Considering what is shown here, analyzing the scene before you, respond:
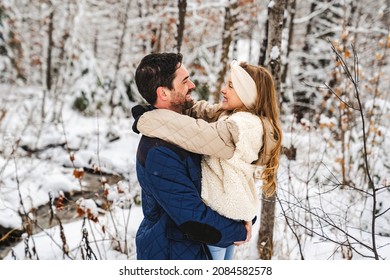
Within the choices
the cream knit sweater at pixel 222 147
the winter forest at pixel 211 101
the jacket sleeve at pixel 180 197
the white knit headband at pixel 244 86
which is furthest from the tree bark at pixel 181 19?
the jacket sleeve at pixel 180 197

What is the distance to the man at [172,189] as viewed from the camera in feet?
5.40

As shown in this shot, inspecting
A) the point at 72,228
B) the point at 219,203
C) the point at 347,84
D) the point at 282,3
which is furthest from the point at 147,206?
the point at 347,84

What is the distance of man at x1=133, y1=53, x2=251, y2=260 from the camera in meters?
1.64

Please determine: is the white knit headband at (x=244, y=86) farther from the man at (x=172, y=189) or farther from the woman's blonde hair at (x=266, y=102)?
the man at (x=172, y=189)

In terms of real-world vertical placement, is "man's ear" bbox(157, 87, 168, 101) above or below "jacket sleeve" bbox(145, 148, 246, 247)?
above

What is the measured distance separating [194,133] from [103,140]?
7.14 m

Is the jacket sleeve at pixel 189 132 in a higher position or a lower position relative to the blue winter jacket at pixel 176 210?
higher

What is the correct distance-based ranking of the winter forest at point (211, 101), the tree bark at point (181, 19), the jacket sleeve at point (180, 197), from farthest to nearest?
the tree bark at point (181, 19) < the winter forest at point (211, 101) < the jacket sleeve at point (180, 197)

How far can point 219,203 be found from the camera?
5.84ft

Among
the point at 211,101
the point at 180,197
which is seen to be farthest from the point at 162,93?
the point at 211,101

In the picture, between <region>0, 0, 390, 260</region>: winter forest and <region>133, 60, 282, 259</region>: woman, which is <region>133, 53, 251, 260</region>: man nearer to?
<region>133, 60, 282, 259</region>: woman

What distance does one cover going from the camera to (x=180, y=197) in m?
1.63

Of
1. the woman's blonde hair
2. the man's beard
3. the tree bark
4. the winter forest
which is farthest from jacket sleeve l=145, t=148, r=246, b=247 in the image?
the tree bark
